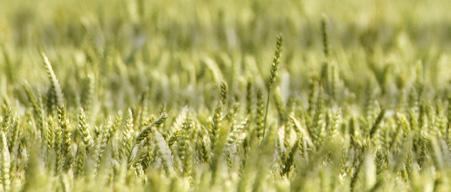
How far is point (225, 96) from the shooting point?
1.63 meters

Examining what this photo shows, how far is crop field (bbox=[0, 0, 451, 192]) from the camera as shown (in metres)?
1.45

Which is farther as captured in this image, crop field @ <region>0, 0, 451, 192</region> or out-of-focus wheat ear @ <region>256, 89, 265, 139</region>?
out-of-focus wheat ear @ <region>256, 89, 265, 139</region>

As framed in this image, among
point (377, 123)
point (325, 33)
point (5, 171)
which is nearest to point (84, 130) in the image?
point (5, 171)

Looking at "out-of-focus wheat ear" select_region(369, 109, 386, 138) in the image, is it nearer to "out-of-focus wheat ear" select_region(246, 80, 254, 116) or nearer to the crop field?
the crop field

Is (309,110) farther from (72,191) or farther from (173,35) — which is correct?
(173,35)

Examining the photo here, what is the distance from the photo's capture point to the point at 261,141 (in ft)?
5.29

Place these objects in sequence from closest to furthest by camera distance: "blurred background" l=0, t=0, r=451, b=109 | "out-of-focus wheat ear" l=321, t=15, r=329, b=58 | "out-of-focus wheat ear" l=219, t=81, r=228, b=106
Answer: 1. "out-of-focus wheat ear" l=219, t=81, r=228, b=106
2. "out-of-focus wheat ear" l=321, t=15, r=329, b=58
3. "blurred background" l=0, t=0, r=451, b=109

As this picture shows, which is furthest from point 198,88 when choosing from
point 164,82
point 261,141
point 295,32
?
point 295,32

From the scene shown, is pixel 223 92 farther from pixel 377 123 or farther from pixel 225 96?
pixel 377 123

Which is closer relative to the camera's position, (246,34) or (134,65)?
(134,65)

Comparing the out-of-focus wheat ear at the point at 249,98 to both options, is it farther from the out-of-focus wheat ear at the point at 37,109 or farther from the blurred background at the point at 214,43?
the out-of-focus wheat ear at the point at 37,109

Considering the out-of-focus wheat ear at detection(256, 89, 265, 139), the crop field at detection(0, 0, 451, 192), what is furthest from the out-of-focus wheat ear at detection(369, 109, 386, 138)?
the out-of-focus wheat ear at detection(256, 89, 265, 139)

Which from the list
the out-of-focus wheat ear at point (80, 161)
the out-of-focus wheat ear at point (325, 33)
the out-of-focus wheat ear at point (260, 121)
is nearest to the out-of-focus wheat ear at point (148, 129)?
the out-of-focus wheat ear at point (80, 161)

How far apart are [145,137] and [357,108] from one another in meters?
0.72
